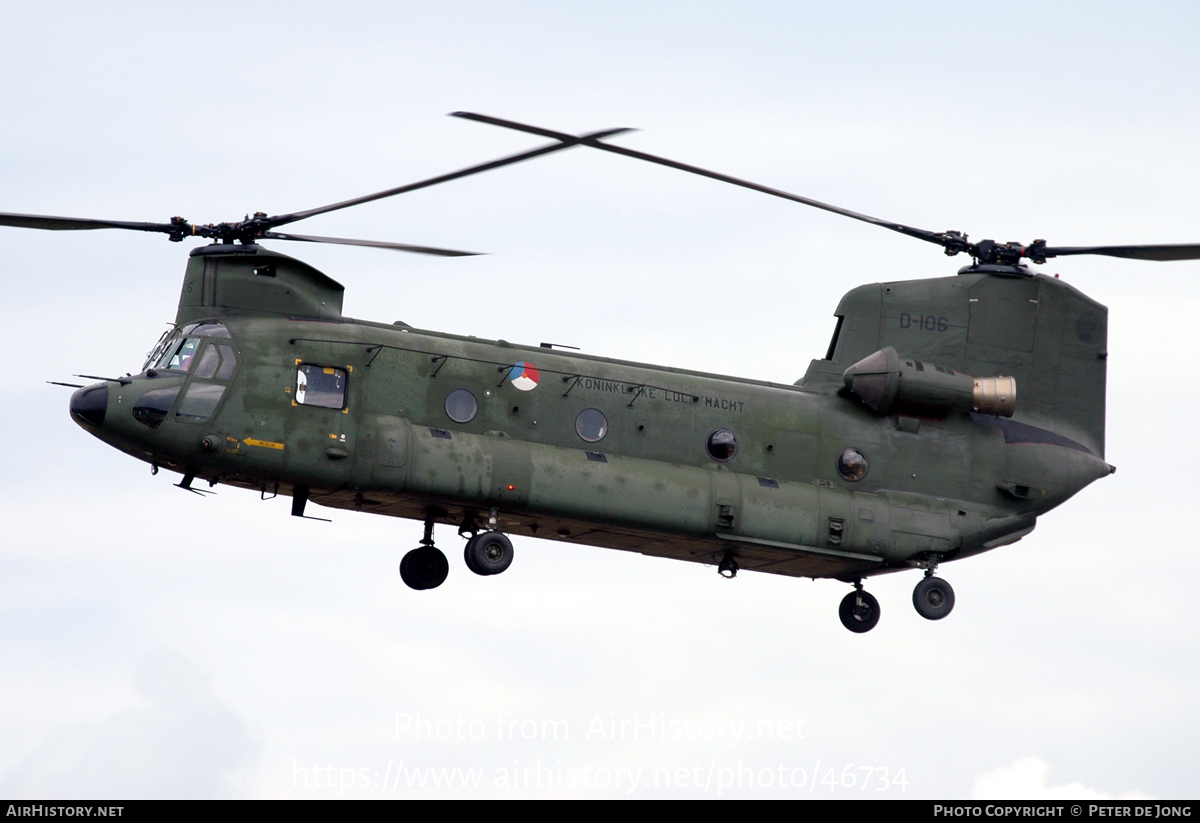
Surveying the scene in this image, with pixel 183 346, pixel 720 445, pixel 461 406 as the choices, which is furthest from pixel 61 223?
pixel 720 445

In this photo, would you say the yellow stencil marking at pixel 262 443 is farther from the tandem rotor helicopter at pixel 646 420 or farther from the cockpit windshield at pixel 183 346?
the cockpit windshield at pixel 183 346

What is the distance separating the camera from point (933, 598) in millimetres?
33438

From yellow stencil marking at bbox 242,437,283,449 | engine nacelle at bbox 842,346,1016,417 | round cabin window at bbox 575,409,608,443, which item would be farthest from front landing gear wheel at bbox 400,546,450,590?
engine nacelle at bbox 842,346,1016,417

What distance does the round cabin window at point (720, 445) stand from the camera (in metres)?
32.2

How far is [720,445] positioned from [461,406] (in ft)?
15.6

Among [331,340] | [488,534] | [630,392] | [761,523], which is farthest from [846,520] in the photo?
[331,340]

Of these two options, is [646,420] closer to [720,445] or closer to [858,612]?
[720,445]

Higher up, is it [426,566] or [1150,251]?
[1150,251]

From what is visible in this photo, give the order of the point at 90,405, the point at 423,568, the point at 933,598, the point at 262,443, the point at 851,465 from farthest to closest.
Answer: the point at 933,598 < the point at 851,465 < the point at 423,568 < the point at 262,443 < the point at 90,405

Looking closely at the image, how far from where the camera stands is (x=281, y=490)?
29953 millimetres

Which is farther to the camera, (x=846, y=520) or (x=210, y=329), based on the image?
(x=846, y=520)

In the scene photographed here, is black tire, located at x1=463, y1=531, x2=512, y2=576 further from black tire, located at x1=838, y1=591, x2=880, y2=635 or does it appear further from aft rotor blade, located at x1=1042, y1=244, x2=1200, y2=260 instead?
aft rotor blade, located at x1=1042, y1=244, x2=1200, y2=260

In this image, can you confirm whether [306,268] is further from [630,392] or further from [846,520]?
[846,520]
